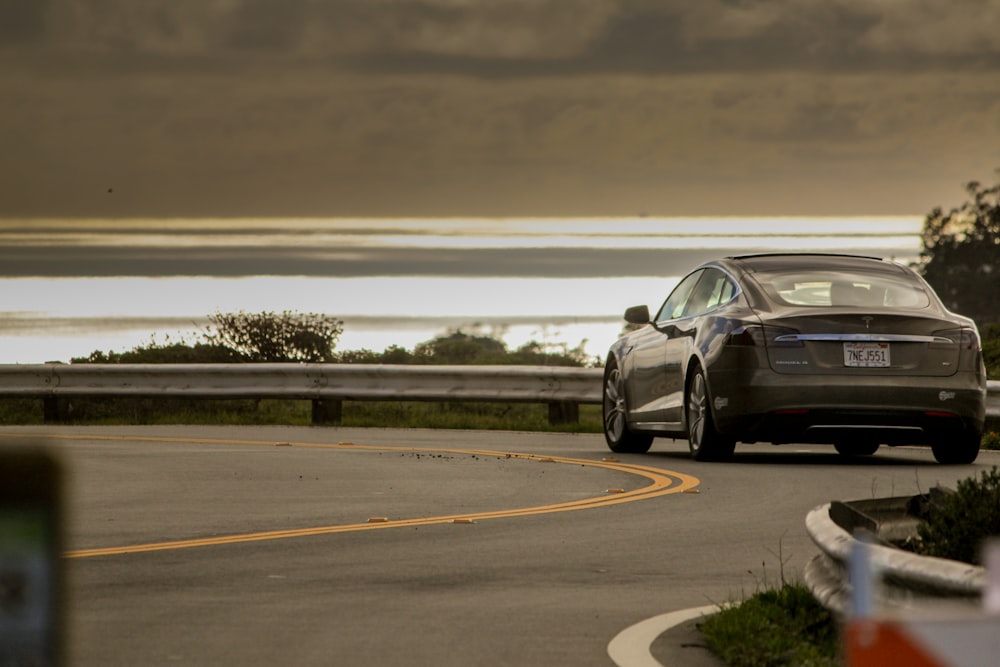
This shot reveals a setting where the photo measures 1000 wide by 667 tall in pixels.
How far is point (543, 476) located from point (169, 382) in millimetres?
11534

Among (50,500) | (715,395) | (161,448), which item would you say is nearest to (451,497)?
(715,395)

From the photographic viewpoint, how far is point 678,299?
633 inches

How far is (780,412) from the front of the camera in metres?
13.6

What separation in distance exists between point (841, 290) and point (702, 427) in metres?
1.66

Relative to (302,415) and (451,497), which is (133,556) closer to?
(451,497)

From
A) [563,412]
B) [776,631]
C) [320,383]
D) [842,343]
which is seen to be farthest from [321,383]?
[776,631]

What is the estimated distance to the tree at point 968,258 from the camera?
294 ft

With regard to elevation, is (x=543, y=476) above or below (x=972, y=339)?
below

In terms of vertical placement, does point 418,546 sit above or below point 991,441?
below

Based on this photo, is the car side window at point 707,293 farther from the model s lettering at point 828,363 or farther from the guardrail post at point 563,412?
the guardrail post at point 563,412

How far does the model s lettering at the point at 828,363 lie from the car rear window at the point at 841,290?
1 centimetres

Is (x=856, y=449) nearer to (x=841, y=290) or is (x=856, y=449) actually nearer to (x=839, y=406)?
(x=841, y=290)

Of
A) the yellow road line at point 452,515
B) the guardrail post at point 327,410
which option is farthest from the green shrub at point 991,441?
the guardrail post at point 327,410

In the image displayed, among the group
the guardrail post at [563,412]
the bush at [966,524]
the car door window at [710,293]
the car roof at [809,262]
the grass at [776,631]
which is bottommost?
the grass at [776,631]
